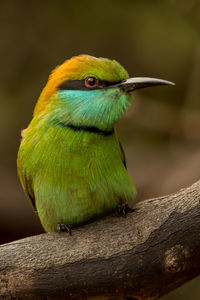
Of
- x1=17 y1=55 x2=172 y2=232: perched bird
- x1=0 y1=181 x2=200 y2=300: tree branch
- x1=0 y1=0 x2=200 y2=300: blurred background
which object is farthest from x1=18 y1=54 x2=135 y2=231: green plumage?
x1=0 y1=0 x2=200 y2=300: blurred background

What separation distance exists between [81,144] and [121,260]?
69 cm

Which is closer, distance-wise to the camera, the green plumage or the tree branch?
the tree branch

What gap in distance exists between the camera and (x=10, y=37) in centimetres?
630

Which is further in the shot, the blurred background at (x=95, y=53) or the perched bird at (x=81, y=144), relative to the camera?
the blurred background at (x=95, y=53)

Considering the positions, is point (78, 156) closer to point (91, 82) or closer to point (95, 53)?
point (91, 82)

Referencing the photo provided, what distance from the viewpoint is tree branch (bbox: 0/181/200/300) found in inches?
111

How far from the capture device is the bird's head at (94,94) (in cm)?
324

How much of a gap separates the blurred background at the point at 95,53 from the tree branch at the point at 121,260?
2574 mm

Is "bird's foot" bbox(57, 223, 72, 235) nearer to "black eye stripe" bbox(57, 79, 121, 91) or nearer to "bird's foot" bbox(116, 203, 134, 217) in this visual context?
"bird's foot" bbox(116, 203, 134, 217)

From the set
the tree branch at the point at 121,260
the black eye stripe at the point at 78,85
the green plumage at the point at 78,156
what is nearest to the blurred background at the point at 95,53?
the green plumage at the point at 78,156

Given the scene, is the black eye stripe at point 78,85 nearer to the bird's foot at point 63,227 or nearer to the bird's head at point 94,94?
the bird's head at point 94,94

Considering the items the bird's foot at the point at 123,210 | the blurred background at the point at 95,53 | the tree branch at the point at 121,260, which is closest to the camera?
the tree branch at the point at 121,260

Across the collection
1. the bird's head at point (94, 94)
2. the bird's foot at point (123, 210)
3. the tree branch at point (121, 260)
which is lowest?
the tree branch at point (121, 260)

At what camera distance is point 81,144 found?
128 inches
